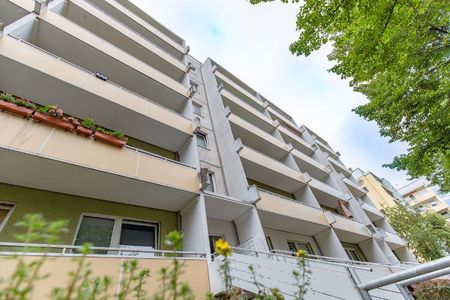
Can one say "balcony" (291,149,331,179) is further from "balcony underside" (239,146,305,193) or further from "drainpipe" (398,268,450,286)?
"drainpipe" (398,268,450,286)

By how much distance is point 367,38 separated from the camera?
7.27m

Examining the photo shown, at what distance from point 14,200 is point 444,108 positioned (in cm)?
1433

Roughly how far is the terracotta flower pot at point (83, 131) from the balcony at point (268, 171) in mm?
7389

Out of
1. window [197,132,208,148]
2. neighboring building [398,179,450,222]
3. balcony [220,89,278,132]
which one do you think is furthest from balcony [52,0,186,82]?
neighboring building [398,179,450,222]

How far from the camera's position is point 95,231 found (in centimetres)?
719

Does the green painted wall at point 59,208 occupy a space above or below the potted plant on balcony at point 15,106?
below

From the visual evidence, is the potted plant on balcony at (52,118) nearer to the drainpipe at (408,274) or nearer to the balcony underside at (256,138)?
the drainpipe at (408,274)

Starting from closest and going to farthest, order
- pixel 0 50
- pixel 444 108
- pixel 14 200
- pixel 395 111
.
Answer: pixel 14 200, pixel 0 50, pixel 444 108, pixel 395 111

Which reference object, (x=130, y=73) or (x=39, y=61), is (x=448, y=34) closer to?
(x=130, y=73)

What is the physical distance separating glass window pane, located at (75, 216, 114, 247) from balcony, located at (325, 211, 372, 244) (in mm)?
11939

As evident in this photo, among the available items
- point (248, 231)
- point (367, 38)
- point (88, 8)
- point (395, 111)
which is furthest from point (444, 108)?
point (88, 8)

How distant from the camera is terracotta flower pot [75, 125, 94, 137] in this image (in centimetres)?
688

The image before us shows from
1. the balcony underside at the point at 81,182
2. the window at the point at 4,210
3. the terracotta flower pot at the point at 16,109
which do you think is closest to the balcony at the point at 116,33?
the terracotta flower pot at the point at 16,109

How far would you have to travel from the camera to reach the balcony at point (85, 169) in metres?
5.85
